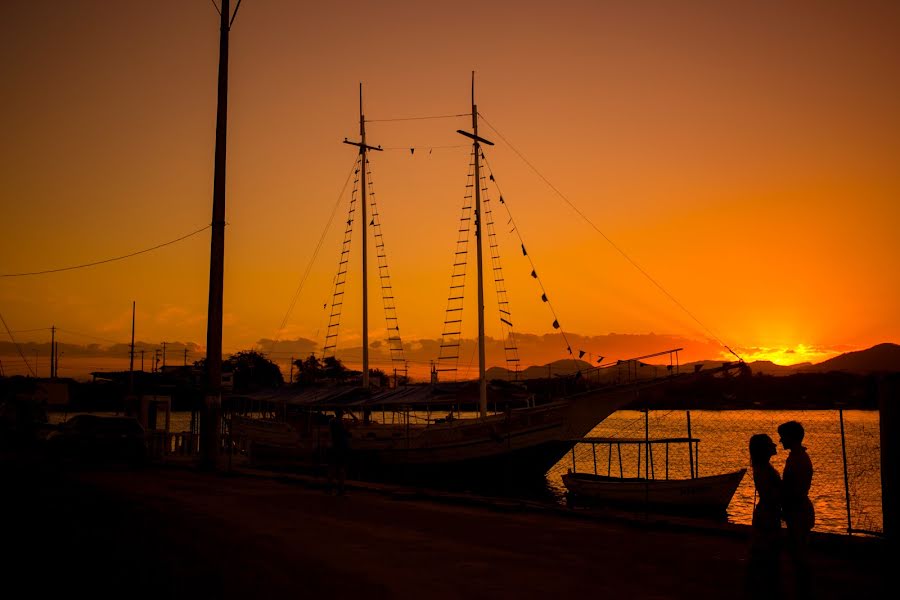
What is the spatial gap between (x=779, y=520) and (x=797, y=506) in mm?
238

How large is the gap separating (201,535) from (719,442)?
100 meters

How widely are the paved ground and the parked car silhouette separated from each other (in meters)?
10.4

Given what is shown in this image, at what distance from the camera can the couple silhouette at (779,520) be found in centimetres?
785

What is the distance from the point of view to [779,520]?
7.96m

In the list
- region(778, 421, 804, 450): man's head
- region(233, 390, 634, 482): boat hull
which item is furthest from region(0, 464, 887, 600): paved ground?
region(233, 390, 634, 482): boat hull

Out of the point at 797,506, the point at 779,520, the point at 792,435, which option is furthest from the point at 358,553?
the point at 792,435

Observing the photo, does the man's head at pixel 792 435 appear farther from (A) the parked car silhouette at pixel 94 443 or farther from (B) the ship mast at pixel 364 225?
(B) the ship mast at pixel 364 225

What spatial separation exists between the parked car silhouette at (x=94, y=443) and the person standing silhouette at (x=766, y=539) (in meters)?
24.4

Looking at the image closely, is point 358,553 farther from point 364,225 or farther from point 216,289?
point 364,225

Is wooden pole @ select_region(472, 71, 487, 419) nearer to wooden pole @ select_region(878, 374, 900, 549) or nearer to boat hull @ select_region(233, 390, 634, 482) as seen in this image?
boat hull @ select_region(233, 390, 634, 482)

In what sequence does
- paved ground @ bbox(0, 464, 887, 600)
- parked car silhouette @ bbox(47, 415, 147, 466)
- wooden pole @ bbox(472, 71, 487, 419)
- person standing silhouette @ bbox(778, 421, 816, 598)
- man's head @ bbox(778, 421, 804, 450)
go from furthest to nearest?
wooden pole @ bbox(472, 71, 487, 419), parked car silhouette @ bbox(47, 415, 147, 466), paved ground @ bbox(0, 464, 887, 600), man's head @ bbox(778, 421, 804, 450), person standing silhouette @ bbox(778, 421, 816, 598)

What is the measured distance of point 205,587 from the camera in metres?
9.15

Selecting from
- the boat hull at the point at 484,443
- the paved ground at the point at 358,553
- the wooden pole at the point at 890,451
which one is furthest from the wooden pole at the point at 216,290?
the wooden pole at the point at 890,451

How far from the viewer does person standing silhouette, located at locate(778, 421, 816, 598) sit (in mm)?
7805
